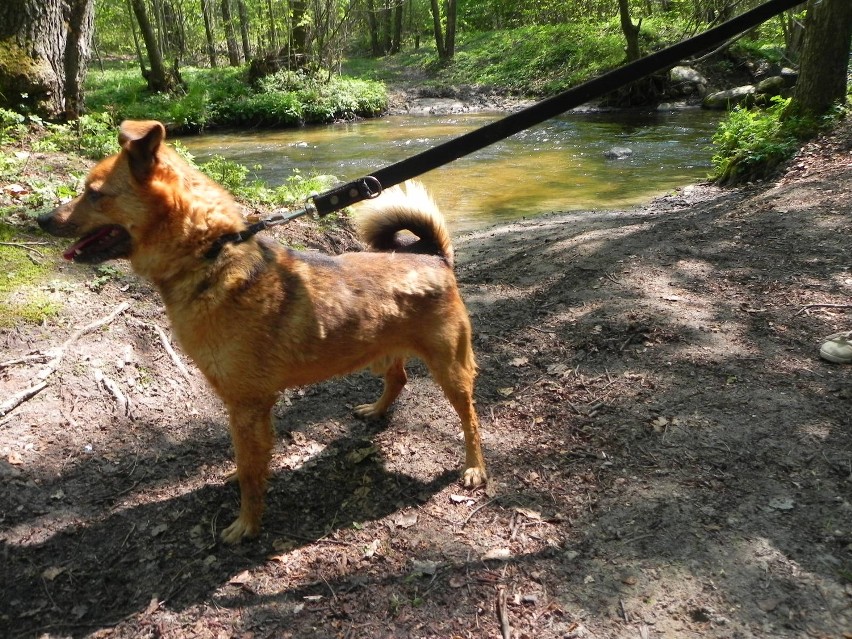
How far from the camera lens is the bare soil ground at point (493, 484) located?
261 centimetres

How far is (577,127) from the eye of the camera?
19500 mm

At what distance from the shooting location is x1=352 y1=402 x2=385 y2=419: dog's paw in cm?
428

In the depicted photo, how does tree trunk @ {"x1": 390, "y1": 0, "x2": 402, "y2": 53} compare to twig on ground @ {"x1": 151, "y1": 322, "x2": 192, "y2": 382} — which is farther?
tree trunk @ {"x1": 390, "y1": 0, "x2": 402, "y2": 53}

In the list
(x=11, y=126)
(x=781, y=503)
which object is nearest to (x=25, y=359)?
(x=781, y=503)

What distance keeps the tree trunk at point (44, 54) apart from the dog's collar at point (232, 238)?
6.80 m

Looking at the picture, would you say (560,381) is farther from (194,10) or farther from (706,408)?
(194,10)

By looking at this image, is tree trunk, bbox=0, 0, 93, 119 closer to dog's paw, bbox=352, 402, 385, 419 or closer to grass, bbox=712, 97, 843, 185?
dog's paw, bbox=352, 402, 385, 419

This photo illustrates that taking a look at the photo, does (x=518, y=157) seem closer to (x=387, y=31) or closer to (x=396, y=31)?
(x=396, y=31)

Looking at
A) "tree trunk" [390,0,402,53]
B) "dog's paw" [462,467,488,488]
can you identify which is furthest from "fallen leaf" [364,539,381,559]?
"tree trunk" [390,0,402,53]

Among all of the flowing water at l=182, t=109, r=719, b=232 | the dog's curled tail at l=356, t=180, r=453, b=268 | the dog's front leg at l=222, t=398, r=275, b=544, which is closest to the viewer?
the dog's front leg at l=222, t=398, r=275, b=544

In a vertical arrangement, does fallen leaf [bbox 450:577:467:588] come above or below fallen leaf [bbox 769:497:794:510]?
below

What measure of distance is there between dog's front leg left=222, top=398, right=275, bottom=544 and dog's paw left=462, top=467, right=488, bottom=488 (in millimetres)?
1219

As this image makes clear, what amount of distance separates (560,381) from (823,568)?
6.96 feet

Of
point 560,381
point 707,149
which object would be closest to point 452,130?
point 707,149
